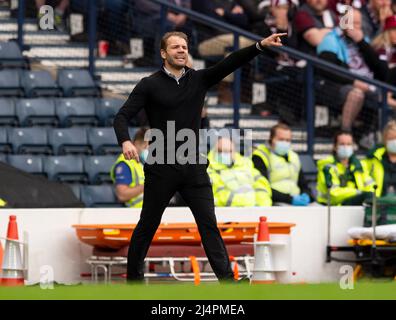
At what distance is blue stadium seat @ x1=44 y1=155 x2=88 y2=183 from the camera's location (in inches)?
654

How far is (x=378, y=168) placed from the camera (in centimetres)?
1638

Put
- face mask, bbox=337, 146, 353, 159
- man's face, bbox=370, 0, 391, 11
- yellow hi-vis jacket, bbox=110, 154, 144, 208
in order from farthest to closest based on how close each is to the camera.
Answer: man's face, bbox=370, 0, 391, 11, face mask, bbox=337, 146, 353, 159, yellow hi-vis jacket, bbox=110, 154, 144, 208

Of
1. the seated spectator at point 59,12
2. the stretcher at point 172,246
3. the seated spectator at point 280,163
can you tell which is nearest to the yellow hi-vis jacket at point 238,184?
the seated spectator at point 280,163

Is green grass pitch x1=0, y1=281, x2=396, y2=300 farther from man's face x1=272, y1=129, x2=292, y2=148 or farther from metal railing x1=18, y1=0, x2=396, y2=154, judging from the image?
metal railing x1=18, y1=0, x2=396, y2=154

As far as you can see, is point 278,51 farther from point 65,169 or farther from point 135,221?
point 135,221

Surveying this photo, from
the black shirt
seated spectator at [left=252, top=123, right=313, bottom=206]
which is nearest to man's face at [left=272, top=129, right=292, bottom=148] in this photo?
seated spectator at [left=252, top=123, right=313, bottom=206]

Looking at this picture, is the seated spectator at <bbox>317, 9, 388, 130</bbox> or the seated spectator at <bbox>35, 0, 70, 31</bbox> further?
the seated spectator at <bbox>317, 9, 388, 130</bbox>

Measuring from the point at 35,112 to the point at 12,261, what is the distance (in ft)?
12.2

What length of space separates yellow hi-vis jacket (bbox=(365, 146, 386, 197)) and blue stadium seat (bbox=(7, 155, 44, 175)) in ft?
10.9

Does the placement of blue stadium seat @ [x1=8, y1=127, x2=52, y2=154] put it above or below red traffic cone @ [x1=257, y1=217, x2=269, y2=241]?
above

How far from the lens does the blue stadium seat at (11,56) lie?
17.7 m


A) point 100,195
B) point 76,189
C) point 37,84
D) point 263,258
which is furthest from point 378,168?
point 37,84

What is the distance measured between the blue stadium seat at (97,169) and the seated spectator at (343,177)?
85.6 inches
